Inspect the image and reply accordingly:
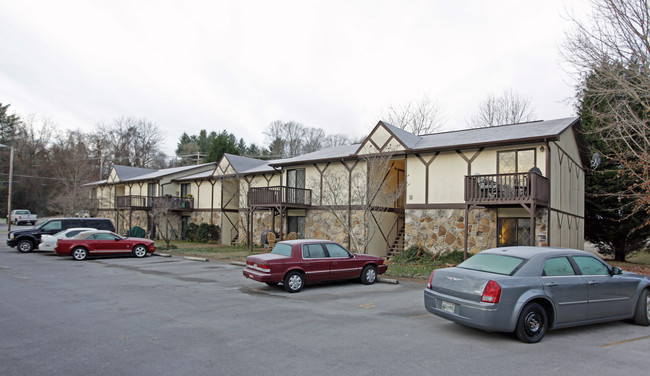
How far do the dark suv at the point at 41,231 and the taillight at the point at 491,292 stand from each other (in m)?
23.3

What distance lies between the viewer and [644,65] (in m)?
14.2

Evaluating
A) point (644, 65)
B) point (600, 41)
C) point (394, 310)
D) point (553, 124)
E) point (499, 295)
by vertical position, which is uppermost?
point (600, 41)

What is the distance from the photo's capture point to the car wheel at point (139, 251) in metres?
20.9

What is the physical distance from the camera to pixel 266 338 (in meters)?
6.71

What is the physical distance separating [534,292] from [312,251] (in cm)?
652

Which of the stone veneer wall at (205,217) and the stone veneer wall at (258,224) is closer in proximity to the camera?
the stone veneer wall at (258,224)

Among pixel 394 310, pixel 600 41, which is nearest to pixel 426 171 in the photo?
pixel 600 41

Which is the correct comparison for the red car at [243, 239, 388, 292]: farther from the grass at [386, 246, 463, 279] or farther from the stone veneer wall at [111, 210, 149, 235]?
the stone veneer wall at [111, 210, 149, 235]

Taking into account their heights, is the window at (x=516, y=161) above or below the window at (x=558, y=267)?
above

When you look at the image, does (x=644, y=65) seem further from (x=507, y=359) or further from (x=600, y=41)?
(x=507, y=359)

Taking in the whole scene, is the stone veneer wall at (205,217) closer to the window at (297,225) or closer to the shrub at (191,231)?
the shrub at (191,231)

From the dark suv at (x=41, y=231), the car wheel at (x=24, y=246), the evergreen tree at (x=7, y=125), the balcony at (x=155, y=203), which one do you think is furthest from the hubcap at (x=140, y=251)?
the evergreen tree at (x=7, y=125)

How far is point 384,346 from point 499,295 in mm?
1980

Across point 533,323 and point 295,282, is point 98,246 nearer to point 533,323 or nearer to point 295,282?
point 295,282
